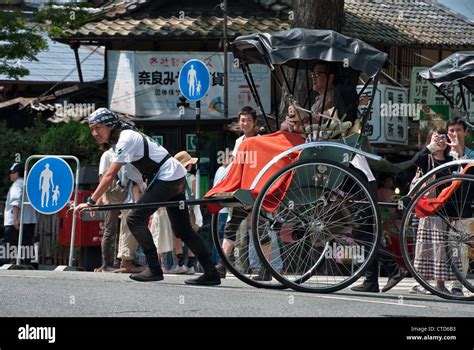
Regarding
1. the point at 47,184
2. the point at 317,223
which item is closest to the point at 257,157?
the point at 317,223

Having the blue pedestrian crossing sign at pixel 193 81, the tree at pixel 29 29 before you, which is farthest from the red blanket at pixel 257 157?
the tree at pixel 29 29

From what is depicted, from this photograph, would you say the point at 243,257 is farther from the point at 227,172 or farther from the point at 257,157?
the point at 257,157

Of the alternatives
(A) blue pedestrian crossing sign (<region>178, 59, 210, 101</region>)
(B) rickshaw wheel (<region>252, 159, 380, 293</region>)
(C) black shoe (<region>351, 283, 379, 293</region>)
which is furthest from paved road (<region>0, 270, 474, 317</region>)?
(A) blue pedestrian crossing sign (<region>178, 59, 210, 101</region>)

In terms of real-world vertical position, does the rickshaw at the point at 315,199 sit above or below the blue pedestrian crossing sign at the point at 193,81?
below

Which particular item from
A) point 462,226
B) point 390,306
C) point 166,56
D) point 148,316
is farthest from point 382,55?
point 166,56

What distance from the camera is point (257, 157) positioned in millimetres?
10305

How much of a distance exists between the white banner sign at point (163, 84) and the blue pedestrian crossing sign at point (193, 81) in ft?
14.8

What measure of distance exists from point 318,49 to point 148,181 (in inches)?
82.1

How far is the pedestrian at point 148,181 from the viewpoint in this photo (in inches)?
424

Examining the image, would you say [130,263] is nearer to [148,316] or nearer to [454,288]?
[454,288]

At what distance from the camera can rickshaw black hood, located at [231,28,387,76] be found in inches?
404

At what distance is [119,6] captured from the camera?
2514 cm

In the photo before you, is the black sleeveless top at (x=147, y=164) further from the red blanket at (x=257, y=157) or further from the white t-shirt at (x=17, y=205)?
the white t-shirt at (x=17, y=205)
